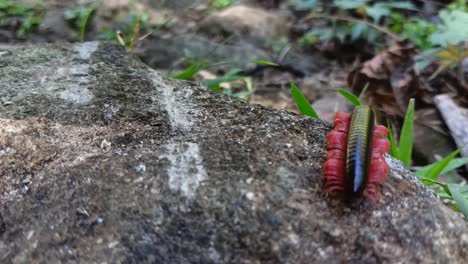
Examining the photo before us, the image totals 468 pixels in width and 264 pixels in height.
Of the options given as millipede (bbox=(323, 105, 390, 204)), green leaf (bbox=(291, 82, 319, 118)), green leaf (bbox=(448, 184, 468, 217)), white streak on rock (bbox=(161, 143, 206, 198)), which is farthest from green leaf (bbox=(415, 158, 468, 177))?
white streak on rock (bbox=(161, 143, 206, 198))

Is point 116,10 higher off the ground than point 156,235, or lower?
lower

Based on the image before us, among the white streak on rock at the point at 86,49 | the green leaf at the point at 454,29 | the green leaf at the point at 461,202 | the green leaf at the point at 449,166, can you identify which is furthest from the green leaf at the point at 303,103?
the green leaf at the point at 454,29

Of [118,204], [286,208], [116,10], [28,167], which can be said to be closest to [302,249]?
[286,208]

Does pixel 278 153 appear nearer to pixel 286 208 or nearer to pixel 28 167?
pixel 286 208

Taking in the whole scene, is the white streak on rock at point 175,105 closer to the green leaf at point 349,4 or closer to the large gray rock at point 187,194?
the large gray rock at point 187,194

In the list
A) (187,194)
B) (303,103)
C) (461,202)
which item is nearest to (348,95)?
(303,103)
